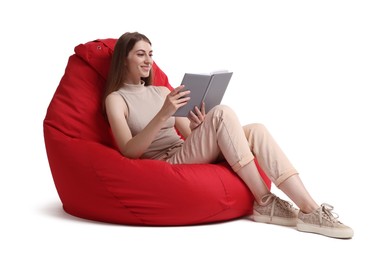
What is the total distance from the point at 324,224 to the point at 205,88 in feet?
3.13

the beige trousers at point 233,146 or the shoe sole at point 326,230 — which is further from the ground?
the beige trousers at point 233,146

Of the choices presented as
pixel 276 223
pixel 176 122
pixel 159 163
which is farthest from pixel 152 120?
pixel 276 223

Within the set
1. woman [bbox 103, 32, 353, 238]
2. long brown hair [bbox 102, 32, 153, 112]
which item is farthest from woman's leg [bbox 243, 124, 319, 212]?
long brown hair [bbox 102, 32, 153, 112]

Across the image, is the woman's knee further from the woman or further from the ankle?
the ankle

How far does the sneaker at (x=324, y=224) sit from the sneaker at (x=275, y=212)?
0.09 metres

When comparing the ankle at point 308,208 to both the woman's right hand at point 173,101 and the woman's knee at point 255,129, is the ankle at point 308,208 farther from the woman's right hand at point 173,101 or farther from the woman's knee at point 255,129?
the woman's right hand at point 173,101

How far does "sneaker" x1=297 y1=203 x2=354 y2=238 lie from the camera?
350 cm

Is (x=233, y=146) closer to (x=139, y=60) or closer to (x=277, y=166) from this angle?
(x=277, y=166)

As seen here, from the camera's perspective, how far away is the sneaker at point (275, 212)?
372 centimetres

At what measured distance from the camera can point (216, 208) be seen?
145 inches

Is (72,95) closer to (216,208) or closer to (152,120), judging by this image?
(152,120)

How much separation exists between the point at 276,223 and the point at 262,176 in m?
0.31

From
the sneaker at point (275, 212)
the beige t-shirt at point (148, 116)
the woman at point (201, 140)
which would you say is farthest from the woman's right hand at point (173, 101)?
the sneaker at point (275, 212)

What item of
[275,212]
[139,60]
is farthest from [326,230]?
[139,60]
